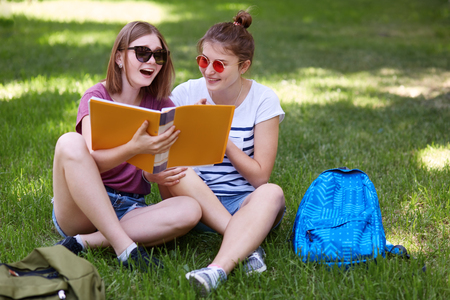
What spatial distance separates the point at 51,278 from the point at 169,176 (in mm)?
798

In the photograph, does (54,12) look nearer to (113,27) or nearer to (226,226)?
(113,27)

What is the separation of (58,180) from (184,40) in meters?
7.55

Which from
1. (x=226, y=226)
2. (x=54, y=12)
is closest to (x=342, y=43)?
(x=54, y=12)

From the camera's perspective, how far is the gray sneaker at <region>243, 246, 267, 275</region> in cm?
208

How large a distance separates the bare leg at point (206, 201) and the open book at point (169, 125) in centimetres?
16

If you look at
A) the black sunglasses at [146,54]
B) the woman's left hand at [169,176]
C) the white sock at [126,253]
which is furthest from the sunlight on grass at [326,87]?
the white sock at [126,253]

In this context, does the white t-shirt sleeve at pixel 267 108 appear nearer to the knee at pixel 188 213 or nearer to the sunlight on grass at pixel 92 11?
the knee at pixel 188 213

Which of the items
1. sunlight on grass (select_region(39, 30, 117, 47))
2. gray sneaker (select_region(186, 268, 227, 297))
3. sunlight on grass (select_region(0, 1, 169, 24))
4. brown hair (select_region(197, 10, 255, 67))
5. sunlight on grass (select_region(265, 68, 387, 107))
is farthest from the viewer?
sunlight on grass (select_region(0, 1, 169, 24))

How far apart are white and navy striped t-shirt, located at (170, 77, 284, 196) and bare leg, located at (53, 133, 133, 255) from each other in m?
0.64

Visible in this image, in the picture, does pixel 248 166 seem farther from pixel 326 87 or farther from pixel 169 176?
pixel 326 87

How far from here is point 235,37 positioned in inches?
96.2

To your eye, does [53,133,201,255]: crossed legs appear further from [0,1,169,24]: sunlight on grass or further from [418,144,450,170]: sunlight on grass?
[0,1,169,24]: sunlight on grass

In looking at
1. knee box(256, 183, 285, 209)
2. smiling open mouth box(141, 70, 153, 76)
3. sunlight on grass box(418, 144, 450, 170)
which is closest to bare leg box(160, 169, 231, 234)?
knee box(256, 183, 285, 209)

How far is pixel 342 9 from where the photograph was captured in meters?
16.6
